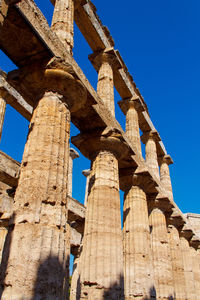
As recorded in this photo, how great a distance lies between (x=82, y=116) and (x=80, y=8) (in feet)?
17.3

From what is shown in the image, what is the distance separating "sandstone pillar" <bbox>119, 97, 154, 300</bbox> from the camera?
1077 centimetres

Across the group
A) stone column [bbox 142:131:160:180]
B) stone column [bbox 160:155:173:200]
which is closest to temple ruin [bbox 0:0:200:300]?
stone column [bbox 142:131:160:180]

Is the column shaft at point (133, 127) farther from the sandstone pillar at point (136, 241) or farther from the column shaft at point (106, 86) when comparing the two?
the column shaft at point (106, 86)

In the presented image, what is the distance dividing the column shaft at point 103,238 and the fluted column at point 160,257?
569 centimetres

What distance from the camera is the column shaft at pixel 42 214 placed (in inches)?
216

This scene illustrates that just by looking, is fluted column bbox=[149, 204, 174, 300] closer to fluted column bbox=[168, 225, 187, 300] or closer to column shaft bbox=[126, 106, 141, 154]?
fluted column bbox=[168, 225, 187, 300]

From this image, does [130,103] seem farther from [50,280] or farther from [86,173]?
[50,280]

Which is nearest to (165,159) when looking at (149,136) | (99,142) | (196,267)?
(149,136)

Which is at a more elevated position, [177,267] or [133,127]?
[133,127]

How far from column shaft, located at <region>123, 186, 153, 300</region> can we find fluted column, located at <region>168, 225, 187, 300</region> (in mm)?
5937

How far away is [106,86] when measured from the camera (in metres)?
13.0

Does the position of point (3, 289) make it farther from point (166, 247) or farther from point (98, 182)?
point (166, 247)

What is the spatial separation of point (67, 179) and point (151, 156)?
37.5ft

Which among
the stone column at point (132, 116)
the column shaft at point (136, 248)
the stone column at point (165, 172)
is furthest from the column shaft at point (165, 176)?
the column shaft at point (136, 248)
